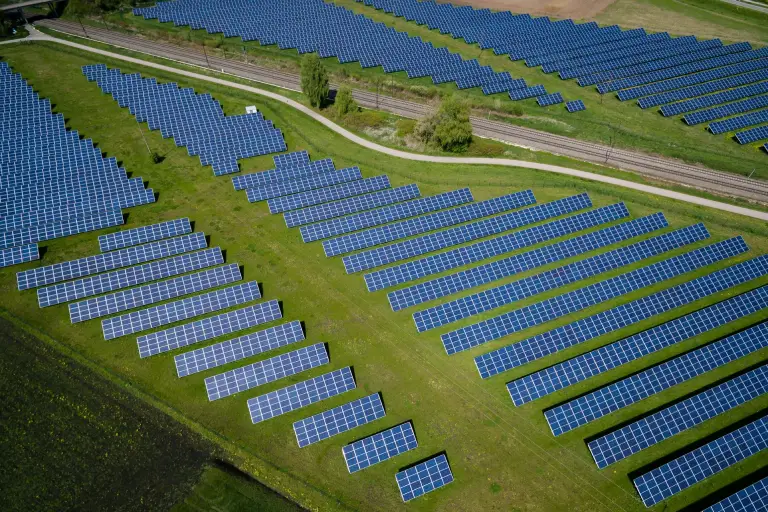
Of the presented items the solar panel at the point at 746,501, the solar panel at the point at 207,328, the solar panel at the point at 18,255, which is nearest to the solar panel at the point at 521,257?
the solar panel at the point at 207,328

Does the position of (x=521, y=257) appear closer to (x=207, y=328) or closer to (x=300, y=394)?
(x=300, y=394)

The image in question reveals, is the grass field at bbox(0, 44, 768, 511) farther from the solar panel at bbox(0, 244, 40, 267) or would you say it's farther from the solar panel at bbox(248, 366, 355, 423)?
the solar panel at bbox(0, 244, 40, 267)

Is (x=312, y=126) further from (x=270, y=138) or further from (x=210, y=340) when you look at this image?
(x=210, y=340)

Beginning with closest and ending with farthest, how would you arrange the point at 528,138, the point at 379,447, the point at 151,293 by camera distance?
the point at 379,447, the point at 151,293, the point at 528,138

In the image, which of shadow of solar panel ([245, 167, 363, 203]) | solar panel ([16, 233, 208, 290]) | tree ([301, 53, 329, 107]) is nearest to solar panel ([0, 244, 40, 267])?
solar panel ([16, 233, 208, 290])

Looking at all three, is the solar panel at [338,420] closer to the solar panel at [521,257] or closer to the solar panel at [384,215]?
the solar panel at [521,257]

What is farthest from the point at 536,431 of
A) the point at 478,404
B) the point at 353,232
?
the point at 353,232

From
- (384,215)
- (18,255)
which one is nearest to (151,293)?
(18,255)
